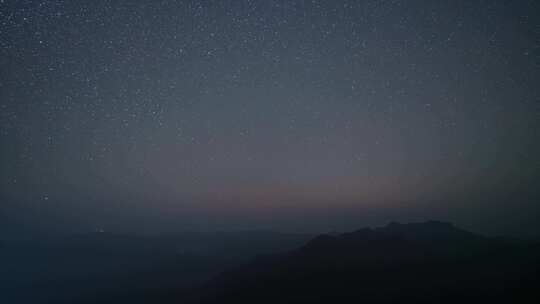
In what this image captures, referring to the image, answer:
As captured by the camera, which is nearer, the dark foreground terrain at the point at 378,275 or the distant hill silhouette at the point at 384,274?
the distant hill silhouette at the point at 384,274

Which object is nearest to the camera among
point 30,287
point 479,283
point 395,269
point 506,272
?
point 479,283

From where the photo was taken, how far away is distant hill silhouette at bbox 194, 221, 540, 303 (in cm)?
5197

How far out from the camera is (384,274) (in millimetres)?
69125

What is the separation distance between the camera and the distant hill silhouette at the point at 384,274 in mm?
51969

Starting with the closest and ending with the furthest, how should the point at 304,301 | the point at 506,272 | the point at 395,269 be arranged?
the point at 506,272 < the point at 304,301 < the point at 395,269

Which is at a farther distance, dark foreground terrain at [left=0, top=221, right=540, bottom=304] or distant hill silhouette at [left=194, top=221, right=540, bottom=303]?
dark foreground terrain at [left=0, top=221, right=540, bottom=304]

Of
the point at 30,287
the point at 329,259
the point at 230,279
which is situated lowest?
the point at 30,287

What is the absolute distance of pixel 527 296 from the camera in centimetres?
4422

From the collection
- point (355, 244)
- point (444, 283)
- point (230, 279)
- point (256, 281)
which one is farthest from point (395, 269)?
point (230, 279)

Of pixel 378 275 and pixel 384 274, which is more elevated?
pixel 384 274

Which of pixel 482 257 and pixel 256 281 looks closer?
pixel 482 257

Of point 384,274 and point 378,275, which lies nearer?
point 384,274

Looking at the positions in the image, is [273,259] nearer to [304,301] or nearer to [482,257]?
[304,301]

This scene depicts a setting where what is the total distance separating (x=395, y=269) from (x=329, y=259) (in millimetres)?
19839
